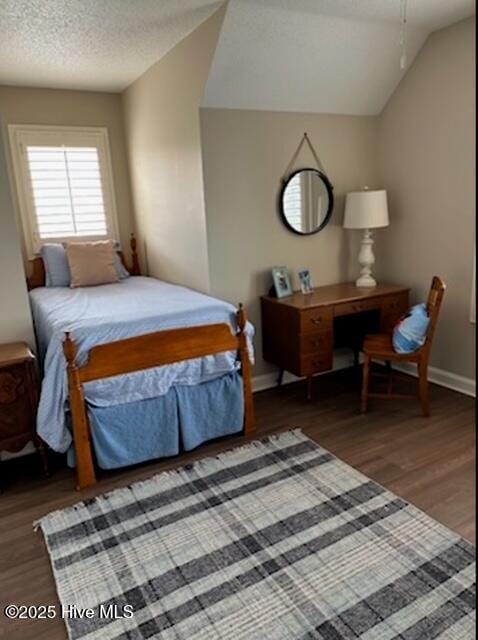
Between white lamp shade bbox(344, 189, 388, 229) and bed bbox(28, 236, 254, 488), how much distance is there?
1.30 metres

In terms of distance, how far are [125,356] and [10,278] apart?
862mm

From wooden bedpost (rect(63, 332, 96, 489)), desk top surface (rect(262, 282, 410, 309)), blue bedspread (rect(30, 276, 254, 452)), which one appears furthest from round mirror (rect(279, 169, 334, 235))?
wooden bedpost (rect(63, 332, 96, 489))

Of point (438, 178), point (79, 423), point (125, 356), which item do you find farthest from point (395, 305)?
point (79, 423)

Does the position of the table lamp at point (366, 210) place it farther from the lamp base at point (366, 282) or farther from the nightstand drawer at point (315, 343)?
the nightstand drawer at point (315, 343)

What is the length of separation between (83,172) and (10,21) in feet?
5.37

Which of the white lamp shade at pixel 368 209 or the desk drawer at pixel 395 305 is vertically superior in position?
the white lamp shade at pixel 368 209

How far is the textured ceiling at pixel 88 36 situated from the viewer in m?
2.47

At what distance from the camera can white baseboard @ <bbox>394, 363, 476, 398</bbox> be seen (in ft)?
10.8

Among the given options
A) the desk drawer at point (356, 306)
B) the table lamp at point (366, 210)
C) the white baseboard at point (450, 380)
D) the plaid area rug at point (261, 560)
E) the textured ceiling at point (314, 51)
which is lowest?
the plaid area rug at point (261, 560)

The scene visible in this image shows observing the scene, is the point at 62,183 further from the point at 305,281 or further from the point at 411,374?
the point at 411,374

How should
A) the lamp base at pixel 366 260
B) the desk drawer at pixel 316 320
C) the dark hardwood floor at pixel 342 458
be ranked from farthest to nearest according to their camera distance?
1. the lamp base at pixel 366 260
2. the desk drawer at pixel 316 320
3. the dark hardwood floor at pixel 342 458

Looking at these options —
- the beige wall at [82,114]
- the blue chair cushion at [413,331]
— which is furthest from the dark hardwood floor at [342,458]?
the beige wall at [82,114]

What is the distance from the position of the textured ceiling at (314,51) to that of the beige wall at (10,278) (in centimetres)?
138

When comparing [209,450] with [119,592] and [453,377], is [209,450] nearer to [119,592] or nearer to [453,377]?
[119,592]
